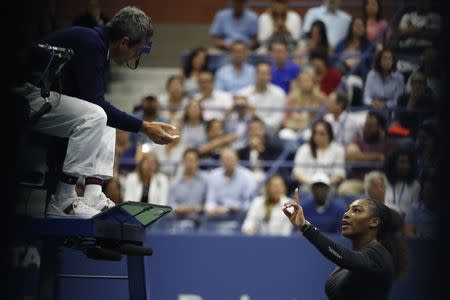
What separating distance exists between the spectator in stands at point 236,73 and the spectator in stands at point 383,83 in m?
1.64

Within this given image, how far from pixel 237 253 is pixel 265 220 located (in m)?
0.43

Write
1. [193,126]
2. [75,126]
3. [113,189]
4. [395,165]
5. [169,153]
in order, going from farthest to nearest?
[193,126], [169,153], [113,189], [395,165], [75,126]

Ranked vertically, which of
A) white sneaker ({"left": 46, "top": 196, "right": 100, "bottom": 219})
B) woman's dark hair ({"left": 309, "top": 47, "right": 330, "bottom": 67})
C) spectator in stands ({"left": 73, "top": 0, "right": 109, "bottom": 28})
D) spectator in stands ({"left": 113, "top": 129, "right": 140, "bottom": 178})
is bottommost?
spectator in stands ({"left": 113, "top": 129, "right": 140, "bottom": 178})

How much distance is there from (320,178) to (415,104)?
2137mm

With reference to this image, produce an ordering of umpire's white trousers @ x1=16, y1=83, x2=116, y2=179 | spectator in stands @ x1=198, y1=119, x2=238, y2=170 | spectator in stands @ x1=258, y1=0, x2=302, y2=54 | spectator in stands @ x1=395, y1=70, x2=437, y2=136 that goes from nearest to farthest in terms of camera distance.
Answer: umpire's white trousers @ x1=16, y1=83, x2=116, y2=179
spectator in stands @ x1=395, y1=70, x2=437, y2=136
spectator in stands @ x1=198, y1=119, x2=238, y2=170
spectator in stands @ x1=258, y1=0, x2=302, y2=54

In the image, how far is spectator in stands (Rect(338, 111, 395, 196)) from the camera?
838cm

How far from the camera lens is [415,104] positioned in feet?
20.4

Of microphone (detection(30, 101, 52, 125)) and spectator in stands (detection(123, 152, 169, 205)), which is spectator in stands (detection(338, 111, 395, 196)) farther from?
microphone (detection(30, 101, 52, 125))

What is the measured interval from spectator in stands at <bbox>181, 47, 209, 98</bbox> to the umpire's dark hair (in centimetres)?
556

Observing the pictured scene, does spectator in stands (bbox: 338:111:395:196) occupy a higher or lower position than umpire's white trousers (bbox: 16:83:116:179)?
lower

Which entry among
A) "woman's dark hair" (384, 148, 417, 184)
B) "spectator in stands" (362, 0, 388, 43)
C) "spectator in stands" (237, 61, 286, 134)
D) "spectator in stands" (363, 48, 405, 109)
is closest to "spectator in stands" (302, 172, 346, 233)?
"woman's dark hair" (384, 148, 417, 184)

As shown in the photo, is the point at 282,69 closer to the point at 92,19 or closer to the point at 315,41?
the point at 315,41

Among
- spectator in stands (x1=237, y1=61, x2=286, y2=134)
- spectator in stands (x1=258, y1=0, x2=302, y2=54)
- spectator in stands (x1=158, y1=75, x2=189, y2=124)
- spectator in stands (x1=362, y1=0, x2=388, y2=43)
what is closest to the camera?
spectator in stands (x1=158, y1=75, x2=189, y2=124)

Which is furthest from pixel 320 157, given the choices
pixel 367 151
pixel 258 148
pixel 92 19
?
pixel 92 19
